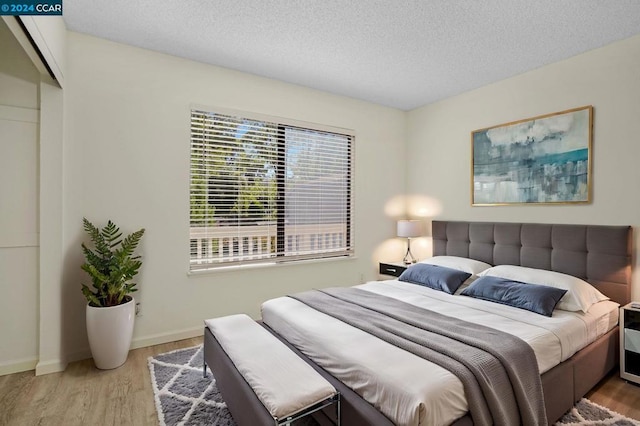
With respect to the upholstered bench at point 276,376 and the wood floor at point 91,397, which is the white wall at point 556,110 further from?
the upholstered bench at point 276,376

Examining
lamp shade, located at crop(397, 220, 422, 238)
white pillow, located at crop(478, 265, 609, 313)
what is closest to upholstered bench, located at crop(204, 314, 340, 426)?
white pillow, located at crop(478, 265, 609, 313)

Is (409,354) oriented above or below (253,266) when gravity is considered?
below

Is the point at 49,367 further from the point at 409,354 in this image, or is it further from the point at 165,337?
the point at 409,354

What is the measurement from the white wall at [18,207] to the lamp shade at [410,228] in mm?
3710

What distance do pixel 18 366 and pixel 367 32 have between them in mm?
3807

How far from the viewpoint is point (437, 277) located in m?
3.25

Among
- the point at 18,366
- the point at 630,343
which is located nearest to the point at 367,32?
the point at 630,343

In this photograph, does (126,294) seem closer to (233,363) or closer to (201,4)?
(233,363)

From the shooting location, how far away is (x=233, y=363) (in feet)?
6.23

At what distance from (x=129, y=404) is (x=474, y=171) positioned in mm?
3914

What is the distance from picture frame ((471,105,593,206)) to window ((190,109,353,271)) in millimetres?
1582

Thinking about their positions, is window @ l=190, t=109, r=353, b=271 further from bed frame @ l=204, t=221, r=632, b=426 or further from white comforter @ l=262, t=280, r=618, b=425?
bed frame @ l=204, t=221, r=632, b=426

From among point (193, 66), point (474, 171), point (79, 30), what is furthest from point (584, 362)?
point (79, 30)

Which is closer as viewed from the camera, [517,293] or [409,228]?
[517,293]
